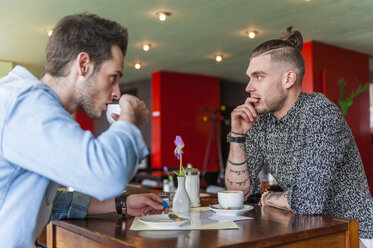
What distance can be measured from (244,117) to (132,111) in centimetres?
81

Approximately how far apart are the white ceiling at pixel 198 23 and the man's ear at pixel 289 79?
308 cm

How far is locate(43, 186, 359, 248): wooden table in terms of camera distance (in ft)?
3.60

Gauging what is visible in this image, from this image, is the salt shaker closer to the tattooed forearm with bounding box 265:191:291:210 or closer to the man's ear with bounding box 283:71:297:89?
the tattooed forearm with bounding box 265:191:291:210

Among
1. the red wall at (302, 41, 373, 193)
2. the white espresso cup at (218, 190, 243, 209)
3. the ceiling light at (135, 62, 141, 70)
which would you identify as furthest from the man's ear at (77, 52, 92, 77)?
the ceiling light at (135, 62, 141, 70)

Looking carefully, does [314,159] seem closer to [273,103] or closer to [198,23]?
[273,103]

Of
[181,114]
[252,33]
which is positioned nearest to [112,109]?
[252,33]

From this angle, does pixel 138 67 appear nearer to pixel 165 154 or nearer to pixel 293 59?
pixel 165 154

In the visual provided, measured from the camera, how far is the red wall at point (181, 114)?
30.7 feet

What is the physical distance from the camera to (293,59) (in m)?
1.93

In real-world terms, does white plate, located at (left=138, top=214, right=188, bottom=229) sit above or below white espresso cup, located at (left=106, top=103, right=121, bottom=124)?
below

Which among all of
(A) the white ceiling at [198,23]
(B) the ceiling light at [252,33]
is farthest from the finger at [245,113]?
(B) the ceiling light at [252,33]

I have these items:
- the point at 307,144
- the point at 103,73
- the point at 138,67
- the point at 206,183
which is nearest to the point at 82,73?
the point at 103,73

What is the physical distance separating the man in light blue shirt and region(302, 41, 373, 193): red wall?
5700mm

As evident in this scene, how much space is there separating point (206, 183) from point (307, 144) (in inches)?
219
